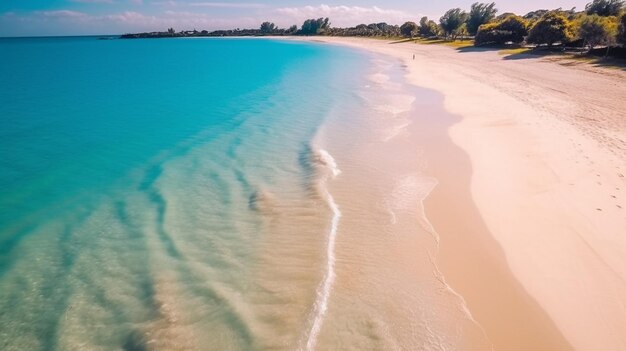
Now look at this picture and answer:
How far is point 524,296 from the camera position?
726 centimetres

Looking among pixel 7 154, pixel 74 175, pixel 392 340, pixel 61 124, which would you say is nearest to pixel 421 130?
pixel 392 340

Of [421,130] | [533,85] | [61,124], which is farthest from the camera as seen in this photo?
[533,85]

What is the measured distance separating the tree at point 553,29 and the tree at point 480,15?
34564 millimetres

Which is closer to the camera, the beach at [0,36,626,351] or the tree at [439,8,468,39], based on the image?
the beach at [0,36,626,351]

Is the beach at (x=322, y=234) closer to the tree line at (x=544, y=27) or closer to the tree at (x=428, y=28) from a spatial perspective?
the tree line at (x=544, y=27)

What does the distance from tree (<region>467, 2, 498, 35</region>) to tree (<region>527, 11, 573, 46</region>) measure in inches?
1361

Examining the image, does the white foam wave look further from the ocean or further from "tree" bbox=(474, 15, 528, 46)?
"tree" bbox=(474, 15, 528, 46)

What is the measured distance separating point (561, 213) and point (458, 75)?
32.4m

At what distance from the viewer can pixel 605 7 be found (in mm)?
60250

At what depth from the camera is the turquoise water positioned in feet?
23.1

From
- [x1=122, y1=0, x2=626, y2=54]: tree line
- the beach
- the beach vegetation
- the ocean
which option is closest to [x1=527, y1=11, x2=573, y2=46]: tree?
[x1=122, y1=0, x2=626, y2=54]: tree line

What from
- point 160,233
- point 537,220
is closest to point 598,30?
point 537,220

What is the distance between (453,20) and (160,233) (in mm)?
100495

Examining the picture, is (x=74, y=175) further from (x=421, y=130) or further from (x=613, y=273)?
(x=613, y=273)
